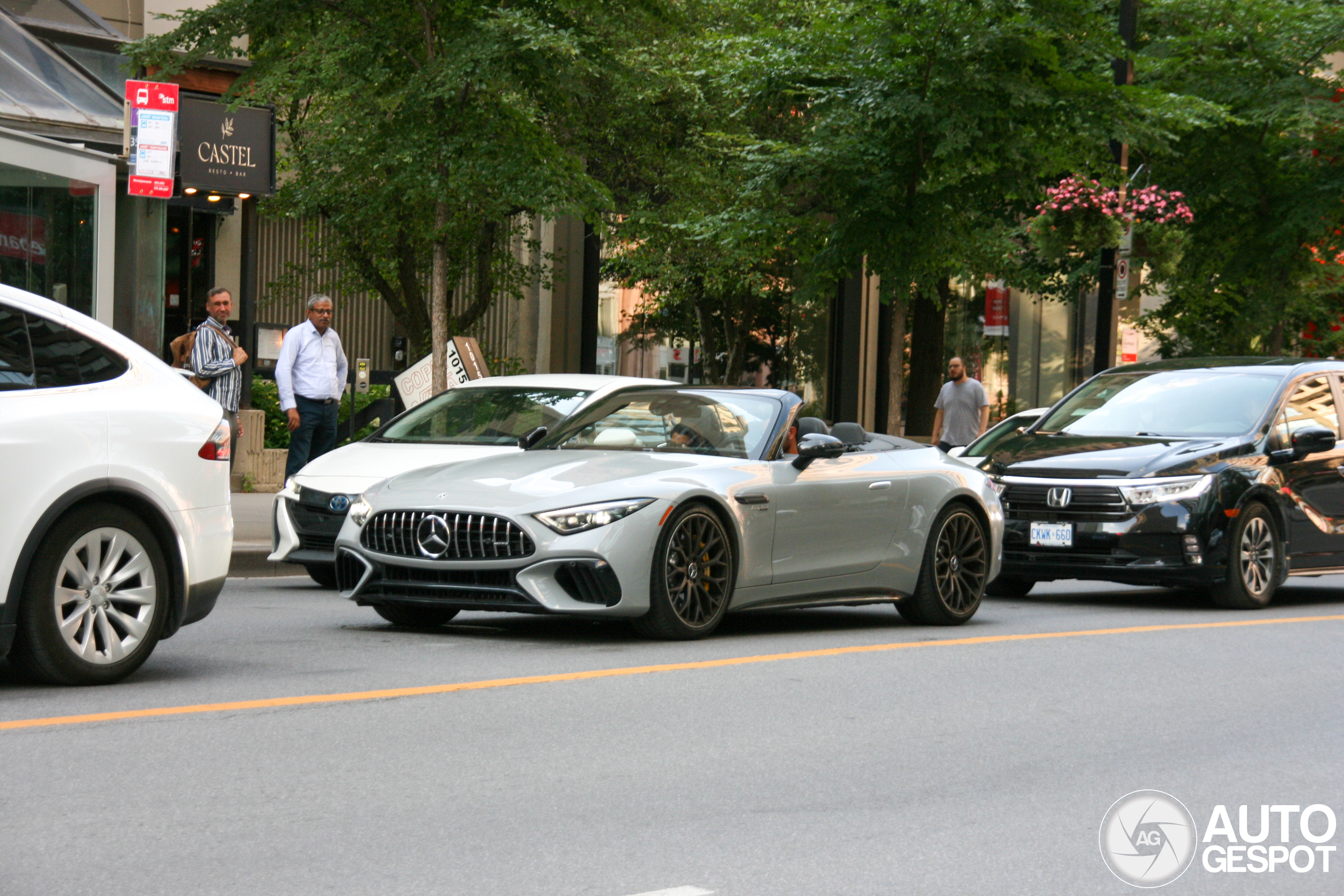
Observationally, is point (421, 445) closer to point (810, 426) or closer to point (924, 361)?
point (810, 426)

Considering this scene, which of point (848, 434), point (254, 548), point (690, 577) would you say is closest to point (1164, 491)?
point (848, 434)

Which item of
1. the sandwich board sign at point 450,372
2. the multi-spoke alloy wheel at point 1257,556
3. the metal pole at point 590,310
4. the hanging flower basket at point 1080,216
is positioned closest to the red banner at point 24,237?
the sandwich board sign at point 450,372

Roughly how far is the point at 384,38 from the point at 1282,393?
8136mm

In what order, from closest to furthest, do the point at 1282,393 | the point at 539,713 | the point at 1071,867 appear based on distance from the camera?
the point at 1071,867, the point at 539,713, the point at 1282,393

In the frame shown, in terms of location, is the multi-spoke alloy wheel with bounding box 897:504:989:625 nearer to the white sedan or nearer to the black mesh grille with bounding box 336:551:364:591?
the white sedan

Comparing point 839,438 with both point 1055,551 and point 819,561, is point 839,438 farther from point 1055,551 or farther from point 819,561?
point 1055,551

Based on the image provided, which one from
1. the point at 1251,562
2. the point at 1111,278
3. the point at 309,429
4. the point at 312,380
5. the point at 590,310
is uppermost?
the point at 1111,278

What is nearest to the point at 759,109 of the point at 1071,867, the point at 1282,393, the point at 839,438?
the point at 1282,393

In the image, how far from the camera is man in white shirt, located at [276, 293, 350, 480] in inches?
572

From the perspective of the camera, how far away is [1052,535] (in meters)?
11.7

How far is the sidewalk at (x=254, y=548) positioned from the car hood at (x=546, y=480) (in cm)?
323

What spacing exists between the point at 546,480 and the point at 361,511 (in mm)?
977

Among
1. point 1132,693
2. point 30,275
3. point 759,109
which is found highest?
point 759,109

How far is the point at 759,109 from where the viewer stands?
58.3ft
